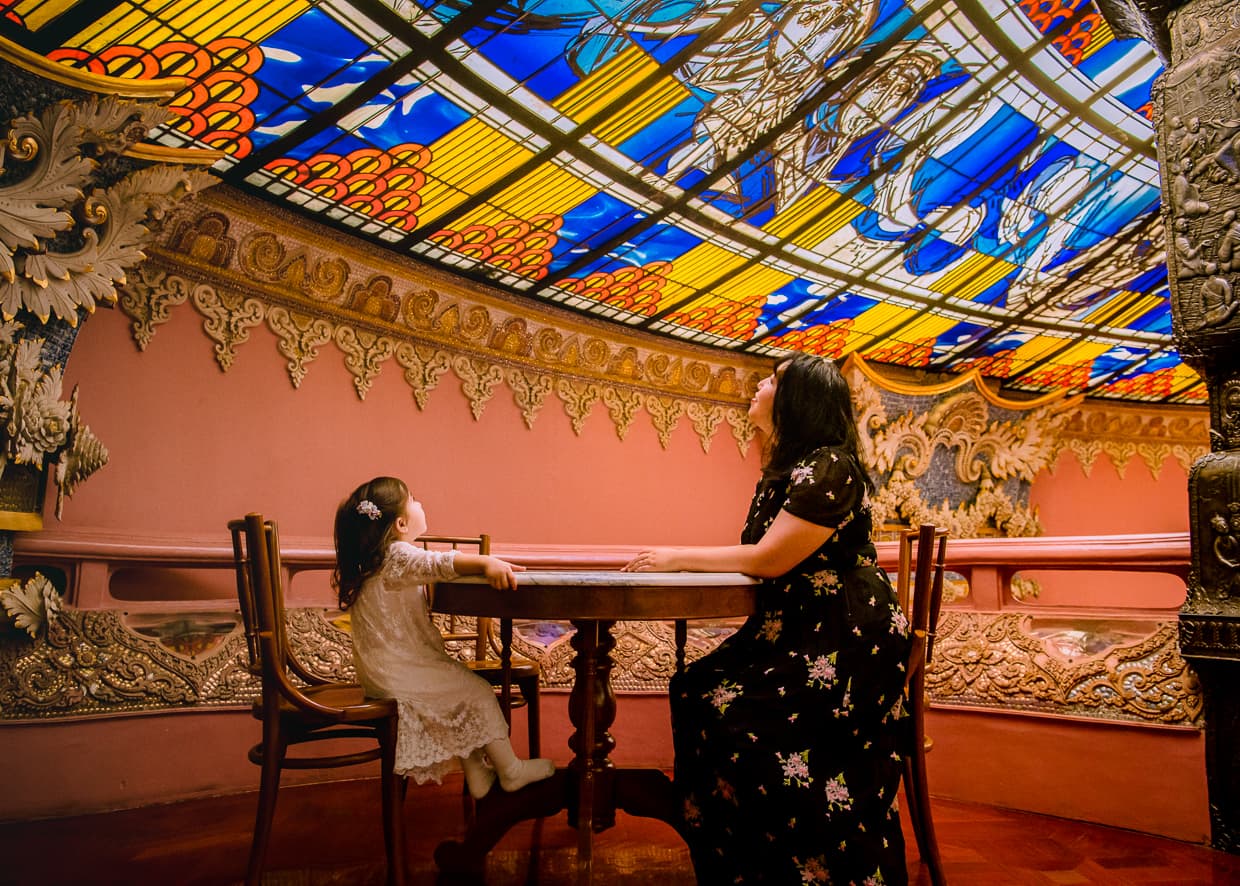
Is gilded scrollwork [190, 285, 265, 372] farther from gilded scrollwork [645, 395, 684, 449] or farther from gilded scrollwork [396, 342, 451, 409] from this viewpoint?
gilded scrollwork [645, 395, 684, 449]

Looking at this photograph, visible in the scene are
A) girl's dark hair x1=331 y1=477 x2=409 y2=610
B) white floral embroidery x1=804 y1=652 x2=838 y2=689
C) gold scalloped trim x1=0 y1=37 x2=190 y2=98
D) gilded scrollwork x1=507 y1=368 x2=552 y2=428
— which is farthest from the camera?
gilded scrollwork x1=507 y1=368 x2=552 y2=428

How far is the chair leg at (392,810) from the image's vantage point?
1710 millimetres

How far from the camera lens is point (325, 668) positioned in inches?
121

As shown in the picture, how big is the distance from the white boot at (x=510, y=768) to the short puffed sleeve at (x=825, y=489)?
0.91 metres

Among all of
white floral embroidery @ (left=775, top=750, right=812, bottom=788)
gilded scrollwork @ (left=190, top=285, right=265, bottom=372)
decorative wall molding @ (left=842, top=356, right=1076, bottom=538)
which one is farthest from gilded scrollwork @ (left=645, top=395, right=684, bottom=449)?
white floral embroidery @ (left=775, top=750, right=812, bottom=788)


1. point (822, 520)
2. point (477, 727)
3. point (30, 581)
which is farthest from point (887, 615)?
point (30, 581)

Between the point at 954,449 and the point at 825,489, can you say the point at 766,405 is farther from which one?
the point at 954,449

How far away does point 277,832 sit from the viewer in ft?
7.81

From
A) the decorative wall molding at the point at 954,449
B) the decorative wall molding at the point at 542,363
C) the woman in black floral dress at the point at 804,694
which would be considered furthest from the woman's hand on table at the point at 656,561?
the decorative wall molding at the point at 954,449

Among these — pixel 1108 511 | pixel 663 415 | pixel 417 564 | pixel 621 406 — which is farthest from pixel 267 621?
pixel 1108 511

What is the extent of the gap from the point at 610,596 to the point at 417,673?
65 centimetres

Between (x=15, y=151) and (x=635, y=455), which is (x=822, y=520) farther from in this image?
(x=635, y=455)

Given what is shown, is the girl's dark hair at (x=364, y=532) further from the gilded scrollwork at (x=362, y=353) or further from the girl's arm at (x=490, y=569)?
the gilded scrollwork at (x=362, y=353)

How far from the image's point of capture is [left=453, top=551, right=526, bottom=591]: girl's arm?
1.57 meters
